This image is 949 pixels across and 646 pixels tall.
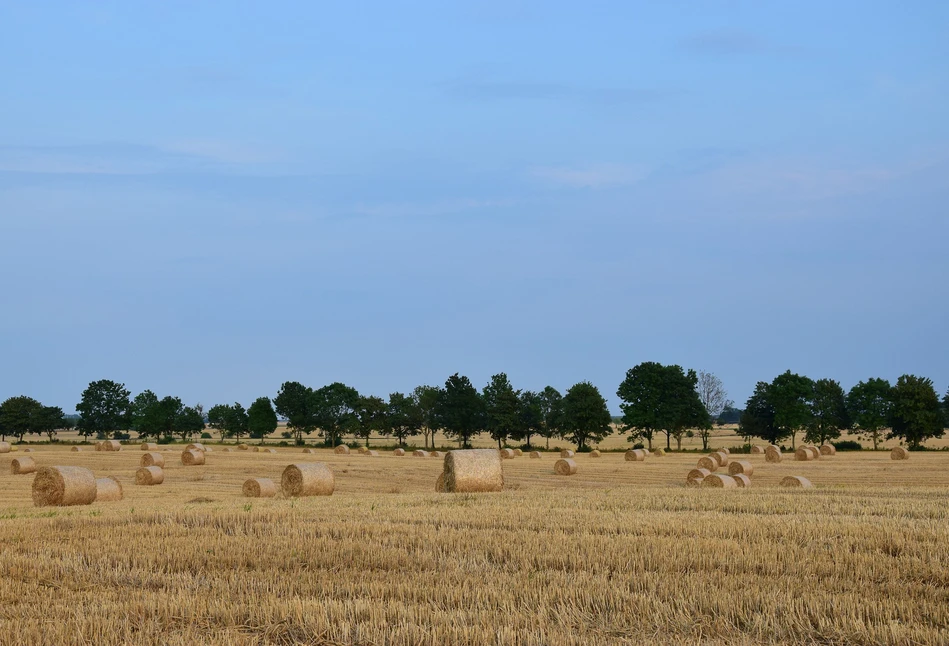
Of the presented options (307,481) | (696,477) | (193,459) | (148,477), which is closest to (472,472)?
(307,481)

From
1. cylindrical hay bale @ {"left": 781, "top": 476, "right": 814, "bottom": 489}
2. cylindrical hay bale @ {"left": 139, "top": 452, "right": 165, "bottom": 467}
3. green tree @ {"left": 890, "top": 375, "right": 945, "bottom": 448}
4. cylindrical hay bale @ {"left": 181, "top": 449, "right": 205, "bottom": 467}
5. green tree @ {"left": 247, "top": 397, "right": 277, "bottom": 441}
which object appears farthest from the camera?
green tree @ {"left": 247, "top": 397, "right": 277, "bottom": 441}

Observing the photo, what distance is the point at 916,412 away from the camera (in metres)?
65.1

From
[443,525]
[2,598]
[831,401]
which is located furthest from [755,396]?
[2,598]

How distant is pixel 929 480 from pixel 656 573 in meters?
24.3

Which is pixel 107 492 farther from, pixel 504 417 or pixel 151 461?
pixel 504 417

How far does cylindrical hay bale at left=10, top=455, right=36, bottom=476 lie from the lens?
35281 mm

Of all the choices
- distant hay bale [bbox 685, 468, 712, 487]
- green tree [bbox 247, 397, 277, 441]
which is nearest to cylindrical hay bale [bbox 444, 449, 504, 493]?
distant hay bale [bbox 685, 468, 712, 487]

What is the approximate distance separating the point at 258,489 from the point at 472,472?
18.0ft

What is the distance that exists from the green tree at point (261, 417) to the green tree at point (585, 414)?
112 ft

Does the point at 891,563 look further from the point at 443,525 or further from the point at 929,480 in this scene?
the point at 929,480

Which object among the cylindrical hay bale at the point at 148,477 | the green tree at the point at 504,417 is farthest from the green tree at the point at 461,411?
the cylindrical hay bale at the point at 148,477

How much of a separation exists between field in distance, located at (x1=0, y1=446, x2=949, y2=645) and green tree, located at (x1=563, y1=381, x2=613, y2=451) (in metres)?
62.1

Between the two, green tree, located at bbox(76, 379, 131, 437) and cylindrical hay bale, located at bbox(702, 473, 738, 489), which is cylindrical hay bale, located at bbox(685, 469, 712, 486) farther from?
green tree, located at bbox(76, 379, 131, 437)

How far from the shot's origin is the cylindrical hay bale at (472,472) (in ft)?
67.6
